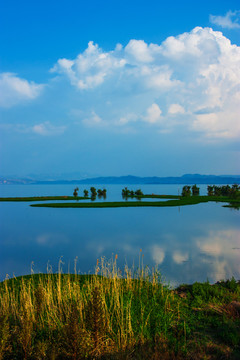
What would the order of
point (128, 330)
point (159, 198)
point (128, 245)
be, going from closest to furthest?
point (128, 330), point (128, 245), point (159, 198)

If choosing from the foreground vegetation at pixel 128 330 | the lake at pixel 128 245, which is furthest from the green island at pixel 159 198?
the foreground vegetation at pixel 128 330

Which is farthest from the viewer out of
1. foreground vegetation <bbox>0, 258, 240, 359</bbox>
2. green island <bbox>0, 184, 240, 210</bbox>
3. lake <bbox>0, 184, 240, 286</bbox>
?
green island <bbox>0, 184, 240, 210</bbox>

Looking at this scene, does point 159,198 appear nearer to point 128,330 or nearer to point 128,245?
point 128,245

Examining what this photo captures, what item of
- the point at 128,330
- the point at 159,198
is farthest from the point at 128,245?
the point at 159,198

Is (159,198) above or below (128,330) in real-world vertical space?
below

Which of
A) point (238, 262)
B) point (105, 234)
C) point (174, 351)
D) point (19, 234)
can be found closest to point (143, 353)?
point (174, 351)

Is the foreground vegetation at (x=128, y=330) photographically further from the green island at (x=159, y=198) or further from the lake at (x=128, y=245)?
the green island at (x=159, y=198)

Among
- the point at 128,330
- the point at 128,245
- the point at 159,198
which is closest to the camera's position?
the point at 128,330

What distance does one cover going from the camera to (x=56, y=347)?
12.9 ft

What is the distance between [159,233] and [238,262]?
6.66 meters

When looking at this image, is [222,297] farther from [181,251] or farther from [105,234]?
[105,234]

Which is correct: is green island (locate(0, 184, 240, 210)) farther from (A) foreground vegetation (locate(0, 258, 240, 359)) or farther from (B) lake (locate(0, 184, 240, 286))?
(A) foreground vegetation (locate(0, 258, 240, 359))

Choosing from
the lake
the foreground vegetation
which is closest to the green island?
the lake

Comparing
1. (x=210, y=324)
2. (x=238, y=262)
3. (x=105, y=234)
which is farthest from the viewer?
(x=105, y=234)
